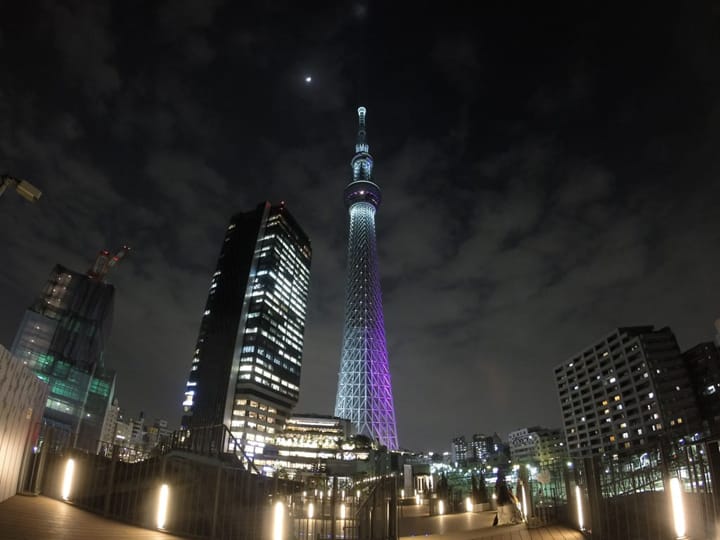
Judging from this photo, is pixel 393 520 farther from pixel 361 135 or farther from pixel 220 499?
pixel 361 135

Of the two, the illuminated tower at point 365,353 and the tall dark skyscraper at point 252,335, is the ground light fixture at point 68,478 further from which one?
the illuminated tower at point 365,353

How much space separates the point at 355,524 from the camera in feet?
32.2

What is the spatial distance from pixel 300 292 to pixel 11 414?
108295 millimetres

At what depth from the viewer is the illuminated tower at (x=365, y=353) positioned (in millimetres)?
88812

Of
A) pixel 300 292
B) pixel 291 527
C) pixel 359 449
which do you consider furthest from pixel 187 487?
pixel 300 292

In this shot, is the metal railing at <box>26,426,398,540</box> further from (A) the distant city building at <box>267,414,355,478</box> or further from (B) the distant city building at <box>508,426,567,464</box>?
(B) the distant city building at <box>508,426,567,464</box>

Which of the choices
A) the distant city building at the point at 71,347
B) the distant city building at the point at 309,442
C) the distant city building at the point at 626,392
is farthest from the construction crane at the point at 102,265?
the distant city building at the point at 626,392

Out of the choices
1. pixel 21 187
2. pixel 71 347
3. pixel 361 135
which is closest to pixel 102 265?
pixel 71 347

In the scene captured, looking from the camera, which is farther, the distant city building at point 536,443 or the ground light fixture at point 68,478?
the distant city building at point 536,443

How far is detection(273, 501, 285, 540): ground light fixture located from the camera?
9.91 meters

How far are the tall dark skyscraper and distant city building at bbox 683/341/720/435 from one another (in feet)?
270

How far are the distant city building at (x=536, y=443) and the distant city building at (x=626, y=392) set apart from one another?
119 feet

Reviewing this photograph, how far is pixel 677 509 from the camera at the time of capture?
8281 millimetres

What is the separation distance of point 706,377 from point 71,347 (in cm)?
12826
